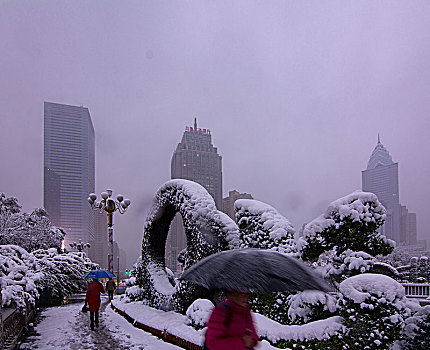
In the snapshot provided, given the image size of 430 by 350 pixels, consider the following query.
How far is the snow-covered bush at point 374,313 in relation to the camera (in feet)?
20.8

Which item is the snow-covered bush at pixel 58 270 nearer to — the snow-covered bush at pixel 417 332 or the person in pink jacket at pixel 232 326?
the snow-covered bush at pixel 417 332

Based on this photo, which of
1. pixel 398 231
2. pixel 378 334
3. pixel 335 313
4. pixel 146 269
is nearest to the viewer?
pixel 378 334

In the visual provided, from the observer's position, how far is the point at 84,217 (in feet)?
449

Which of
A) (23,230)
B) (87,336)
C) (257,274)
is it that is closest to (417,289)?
(87,336)

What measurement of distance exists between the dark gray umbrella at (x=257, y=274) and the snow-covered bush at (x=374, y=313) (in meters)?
3.52

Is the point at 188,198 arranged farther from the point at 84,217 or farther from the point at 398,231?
the point at 84,217

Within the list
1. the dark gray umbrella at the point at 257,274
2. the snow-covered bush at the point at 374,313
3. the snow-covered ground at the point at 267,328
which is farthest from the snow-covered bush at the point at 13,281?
the snow-covered bush at the point at 374,313

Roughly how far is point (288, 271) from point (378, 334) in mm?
3960

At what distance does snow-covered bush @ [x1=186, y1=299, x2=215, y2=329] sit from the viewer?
27.4 feet

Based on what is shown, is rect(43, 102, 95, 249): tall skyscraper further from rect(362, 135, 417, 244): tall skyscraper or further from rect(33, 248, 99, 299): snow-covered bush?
rect(33, 248, 99, 299): snow-covered bush

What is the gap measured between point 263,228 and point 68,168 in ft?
439

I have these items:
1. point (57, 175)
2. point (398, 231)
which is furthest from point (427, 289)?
point (57, 175)

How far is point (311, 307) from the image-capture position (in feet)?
24.1

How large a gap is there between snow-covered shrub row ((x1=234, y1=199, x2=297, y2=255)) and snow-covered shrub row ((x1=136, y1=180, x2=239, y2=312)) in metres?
0.32
